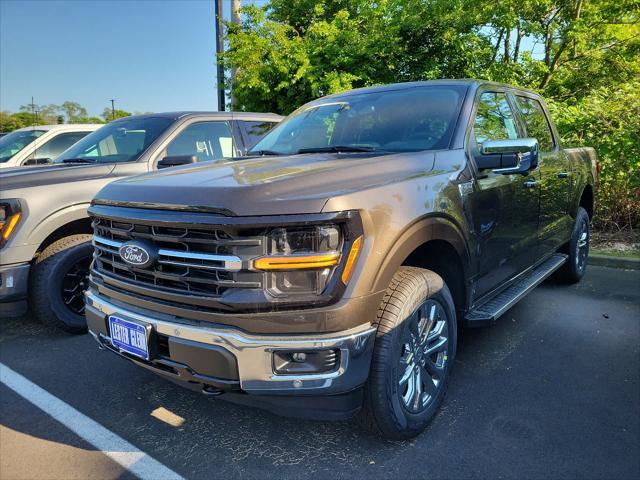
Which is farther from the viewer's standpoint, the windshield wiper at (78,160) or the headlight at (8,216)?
the windshield wiper at (78,160)

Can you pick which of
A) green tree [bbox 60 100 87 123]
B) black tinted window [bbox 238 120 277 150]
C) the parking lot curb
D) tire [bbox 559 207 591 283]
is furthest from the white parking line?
green tree [bbox 60 100 87 123]

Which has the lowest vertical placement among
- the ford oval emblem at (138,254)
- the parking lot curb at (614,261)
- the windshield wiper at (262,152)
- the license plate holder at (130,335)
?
the parking lot curb at (614,261)

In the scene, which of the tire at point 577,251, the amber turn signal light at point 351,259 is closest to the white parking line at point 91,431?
the amber turn signal light at point 351,259

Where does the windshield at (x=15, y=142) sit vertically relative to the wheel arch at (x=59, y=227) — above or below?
above

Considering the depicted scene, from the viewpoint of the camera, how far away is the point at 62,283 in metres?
4.01

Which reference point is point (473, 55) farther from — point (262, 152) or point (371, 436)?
point (371, 436)

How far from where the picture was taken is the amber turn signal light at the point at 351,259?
2.09 m

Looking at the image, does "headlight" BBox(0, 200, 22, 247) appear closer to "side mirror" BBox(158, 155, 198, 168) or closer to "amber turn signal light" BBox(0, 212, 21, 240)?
"amber turn signal light" BBox(0, 212, 21, 240)

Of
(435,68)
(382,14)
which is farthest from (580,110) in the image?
(382,14)

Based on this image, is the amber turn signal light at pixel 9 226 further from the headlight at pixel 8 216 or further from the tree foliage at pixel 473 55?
the tree foliage at pixel 473 55

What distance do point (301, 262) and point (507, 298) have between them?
2.02 meters

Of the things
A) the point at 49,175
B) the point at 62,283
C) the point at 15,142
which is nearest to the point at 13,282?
the point at 62,283

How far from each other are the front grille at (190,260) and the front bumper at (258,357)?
0.58ft

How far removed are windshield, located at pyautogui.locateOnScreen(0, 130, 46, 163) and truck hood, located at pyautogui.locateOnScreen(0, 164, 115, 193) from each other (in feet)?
12.5
